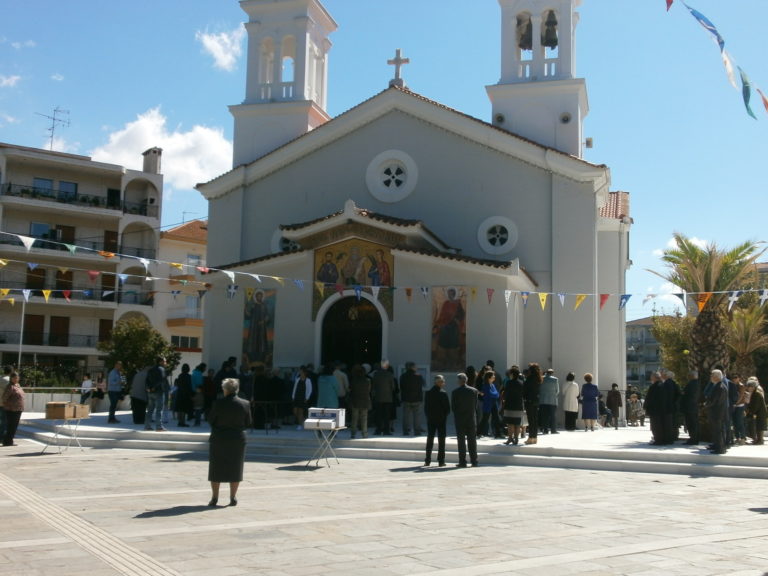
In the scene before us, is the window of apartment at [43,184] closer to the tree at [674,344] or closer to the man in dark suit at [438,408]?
the tree at [674,344]

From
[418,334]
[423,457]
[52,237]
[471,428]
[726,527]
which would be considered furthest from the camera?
[52,237]

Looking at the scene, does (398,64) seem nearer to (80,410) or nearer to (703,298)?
(703,298)

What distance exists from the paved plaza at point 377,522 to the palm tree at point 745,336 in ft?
41.7

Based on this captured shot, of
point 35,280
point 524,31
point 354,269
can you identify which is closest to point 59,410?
point 354,269

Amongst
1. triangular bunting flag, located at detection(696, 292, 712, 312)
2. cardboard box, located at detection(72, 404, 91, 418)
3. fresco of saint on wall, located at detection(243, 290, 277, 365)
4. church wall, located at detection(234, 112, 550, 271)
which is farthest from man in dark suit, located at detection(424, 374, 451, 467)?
church wall, located at detection(234, 112, 550, 271)

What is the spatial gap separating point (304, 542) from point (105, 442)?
11.2 meters

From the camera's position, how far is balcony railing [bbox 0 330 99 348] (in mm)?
40906

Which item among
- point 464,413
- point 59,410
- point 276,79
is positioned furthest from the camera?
point 276,79

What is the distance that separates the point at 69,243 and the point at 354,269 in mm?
27427

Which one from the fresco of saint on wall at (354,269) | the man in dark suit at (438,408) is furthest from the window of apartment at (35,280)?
the man in dark suit at (438,408)

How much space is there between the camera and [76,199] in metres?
43.9

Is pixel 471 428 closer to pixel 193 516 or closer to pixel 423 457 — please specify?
pixel 423 457

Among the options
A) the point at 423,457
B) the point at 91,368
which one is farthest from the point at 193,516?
the point at 91,368

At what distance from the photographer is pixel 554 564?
6801 millimetres
